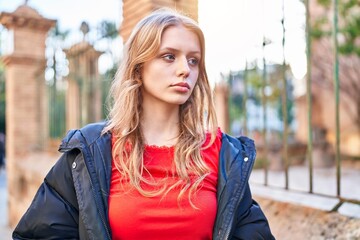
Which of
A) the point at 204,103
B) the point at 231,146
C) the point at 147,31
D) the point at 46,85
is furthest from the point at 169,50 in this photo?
the point at 46,85

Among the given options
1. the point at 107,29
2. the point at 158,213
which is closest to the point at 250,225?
the point at 158,213

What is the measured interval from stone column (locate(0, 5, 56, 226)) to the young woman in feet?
20.7

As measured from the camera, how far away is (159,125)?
1757mm

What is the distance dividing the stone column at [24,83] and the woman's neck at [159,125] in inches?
248

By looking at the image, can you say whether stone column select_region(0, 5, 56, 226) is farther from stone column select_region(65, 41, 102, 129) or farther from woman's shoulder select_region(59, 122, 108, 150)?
woman's shoulder select_region(59, 122, 108, 150)

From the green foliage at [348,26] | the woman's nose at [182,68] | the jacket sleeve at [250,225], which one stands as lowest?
the jacket sleeve at [250,225]

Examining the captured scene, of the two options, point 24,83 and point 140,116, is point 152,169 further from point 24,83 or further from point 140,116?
point 24,83

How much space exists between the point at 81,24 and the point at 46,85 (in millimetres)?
2870

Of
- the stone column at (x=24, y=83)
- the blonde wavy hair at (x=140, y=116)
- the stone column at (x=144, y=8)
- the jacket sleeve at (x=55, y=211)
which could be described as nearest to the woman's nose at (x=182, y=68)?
the blonde wavy hair at (x=140, y=116)

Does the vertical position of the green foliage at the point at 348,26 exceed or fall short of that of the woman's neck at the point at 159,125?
it exceeds it

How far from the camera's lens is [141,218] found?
1.51 metres

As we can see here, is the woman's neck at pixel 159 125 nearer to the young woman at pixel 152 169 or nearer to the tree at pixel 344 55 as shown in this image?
the young woman at pixel 152 169

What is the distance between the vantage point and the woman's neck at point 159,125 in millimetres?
1736

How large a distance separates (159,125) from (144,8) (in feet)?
5.52
